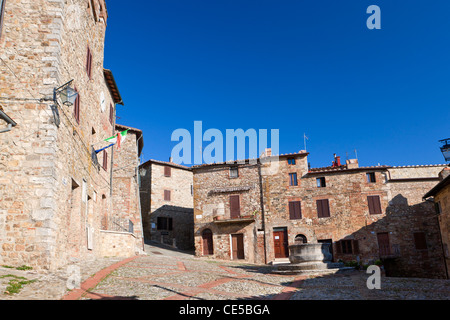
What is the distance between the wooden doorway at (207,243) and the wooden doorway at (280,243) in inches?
197

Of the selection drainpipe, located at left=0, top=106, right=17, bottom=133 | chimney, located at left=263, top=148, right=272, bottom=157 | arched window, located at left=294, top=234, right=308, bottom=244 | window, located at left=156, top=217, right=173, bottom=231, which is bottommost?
arched window, located at left=294, top=234, right=308, bottom=244

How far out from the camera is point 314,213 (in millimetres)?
28469

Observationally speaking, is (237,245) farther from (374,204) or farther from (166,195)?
(374,204)

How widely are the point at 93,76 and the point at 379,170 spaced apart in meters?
22.2

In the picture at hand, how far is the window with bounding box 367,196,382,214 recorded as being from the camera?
27891 mm

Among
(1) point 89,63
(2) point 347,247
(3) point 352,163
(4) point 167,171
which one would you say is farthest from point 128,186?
(3) point 352,163

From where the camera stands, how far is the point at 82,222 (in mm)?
14336

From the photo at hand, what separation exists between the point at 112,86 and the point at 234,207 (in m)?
13.6

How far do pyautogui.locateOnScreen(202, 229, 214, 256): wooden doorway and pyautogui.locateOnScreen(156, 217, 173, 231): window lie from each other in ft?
15.1

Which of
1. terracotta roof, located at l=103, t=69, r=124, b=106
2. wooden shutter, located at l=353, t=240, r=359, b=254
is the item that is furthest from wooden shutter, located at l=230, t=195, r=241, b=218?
terracotta roof, located at l=103, t=69, r=124, b=106

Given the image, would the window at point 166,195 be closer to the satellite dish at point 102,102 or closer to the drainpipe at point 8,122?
the satellite dish at point 102,102

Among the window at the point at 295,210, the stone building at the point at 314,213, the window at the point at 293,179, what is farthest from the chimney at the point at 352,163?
the window at the point at 295,210

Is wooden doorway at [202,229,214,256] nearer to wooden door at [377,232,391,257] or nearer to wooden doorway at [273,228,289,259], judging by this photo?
wooden doorway at [273,228,289,259]
